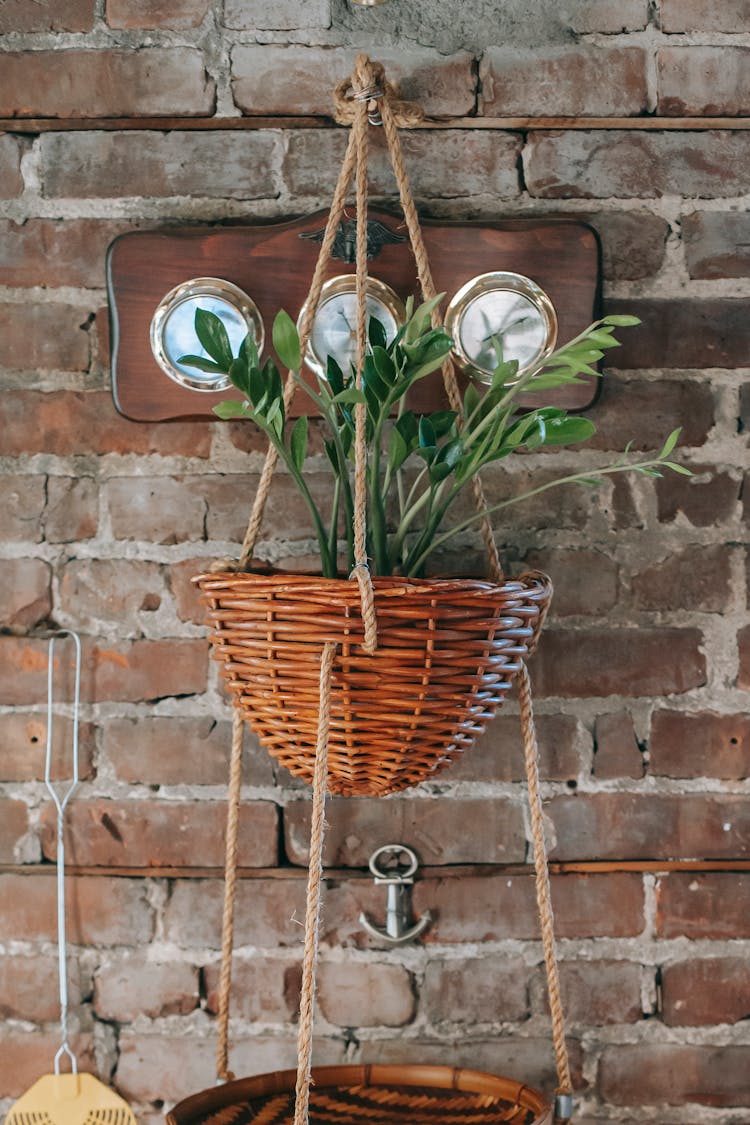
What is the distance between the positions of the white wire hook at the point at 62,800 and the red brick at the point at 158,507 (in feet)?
0.42

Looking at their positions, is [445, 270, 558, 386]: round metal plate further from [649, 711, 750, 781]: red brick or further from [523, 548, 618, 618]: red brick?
[649, 711, 750, 781]: red brick

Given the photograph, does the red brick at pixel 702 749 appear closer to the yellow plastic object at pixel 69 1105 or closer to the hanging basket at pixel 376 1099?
the hanging basket at pixel 376 1099

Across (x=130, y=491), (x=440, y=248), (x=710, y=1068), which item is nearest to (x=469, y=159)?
(x=440, y=248)

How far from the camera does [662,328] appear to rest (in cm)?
103

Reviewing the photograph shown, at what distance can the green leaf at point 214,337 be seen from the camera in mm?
804

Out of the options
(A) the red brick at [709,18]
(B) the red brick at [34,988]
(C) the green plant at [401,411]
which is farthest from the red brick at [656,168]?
(B) the red brick at [34,988]

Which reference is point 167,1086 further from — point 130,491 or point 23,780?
point 130,491

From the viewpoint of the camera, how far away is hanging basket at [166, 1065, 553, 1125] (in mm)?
875

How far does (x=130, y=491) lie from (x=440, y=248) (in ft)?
1.30

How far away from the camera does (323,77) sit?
40.7 inches

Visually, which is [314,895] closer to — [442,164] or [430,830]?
[430,830]

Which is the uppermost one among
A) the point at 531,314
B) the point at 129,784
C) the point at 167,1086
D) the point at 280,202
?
the point at 280,202

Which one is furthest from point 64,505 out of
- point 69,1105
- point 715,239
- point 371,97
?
point 715,239

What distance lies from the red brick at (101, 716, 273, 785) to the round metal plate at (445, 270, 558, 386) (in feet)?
1.44
